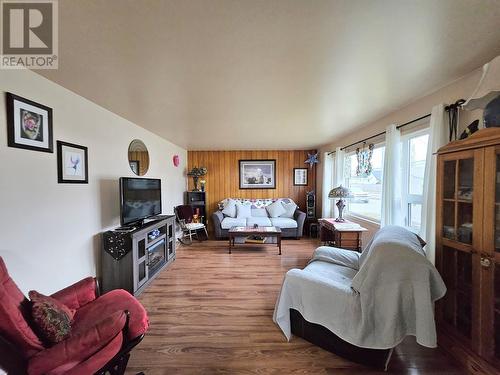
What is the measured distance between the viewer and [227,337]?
1.93 m

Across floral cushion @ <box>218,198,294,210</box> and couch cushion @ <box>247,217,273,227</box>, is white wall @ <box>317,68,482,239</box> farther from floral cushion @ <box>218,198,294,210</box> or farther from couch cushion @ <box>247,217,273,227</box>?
floral cushion @ <box>218,198,294,210</box>

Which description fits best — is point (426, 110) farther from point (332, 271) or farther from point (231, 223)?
point (231, 223)

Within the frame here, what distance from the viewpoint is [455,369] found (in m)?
1.59

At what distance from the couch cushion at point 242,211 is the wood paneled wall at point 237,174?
0.55 meters

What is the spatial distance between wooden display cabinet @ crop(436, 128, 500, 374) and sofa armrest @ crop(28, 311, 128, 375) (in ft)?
7.57

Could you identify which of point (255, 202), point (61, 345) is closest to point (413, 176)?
point (61, 345)

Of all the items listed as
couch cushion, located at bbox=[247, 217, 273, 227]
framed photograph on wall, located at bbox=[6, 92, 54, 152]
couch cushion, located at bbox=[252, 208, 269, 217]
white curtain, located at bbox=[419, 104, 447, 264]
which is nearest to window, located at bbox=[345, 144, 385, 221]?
white curtain, located at bbox=[419, 104, 447, 264]

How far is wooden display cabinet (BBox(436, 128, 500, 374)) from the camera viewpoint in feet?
4.51

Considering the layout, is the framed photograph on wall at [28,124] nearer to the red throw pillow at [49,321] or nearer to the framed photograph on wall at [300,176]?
the red throw pillow at [49,321]

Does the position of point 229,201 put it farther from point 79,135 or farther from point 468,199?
point 468,199

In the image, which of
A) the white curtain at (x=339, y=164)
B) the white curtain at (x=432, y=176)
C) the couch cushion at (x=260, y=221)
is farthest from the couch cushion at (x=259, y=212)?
the white curtain at (x=432, y=176)

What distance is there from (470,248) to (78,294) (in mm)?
2976

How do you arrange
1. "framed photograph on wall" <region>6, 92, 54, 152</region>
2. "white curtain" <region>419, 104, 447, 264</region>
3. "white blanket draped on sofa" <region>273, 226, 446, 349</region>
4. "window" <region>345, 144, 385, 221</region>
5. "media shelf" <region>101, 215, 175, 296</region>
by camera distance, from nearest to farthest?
"white blanket draped on sofa" <region>273, 226, 446, 349</region>
"framed photograph on wall" <region>6, 92, 54, 152</region>
"white curtain" <region>419, 104, 447, 264</region>
"media shelf" <region>101, 215, 175, 296</region>
"window" <region>345, 144, 385, 221</region>

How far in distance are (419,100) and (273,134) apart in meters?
2.24
